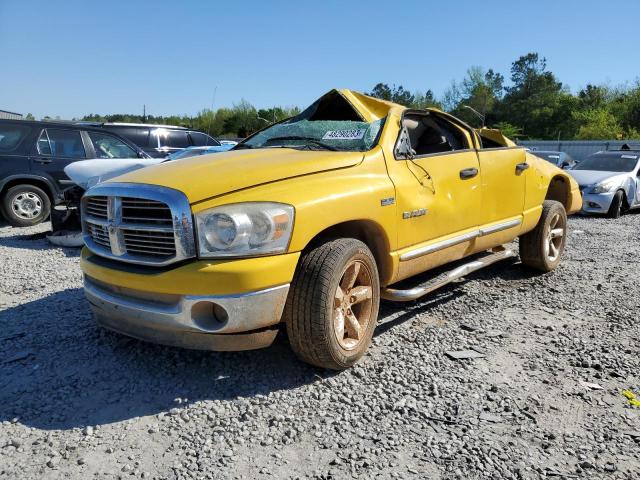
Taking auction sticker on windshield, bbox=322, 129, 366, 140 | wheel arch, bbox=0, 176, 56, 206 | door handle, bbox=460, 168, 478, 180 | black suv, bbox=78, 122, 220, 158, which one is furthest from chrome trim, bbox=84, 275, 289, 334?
black suv, bbox=78, 122, 220, 158

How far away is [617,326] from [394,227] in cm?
214

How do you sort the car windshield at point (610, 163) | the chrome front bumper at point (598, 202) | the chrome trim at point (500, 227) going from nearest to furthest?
the chrome trim at point (500, 227) < the chrome front bumper at point (598, 202) < the car windshield at point (610, 163)

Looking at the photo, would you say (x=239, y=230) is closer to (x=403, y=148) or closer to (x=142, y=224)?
(x=142, y=224)

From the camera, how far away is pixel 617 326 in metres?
3.97

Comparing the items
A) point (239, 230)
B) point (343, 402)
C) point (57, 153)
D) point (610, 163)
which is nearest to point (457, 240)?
point (343, 402)

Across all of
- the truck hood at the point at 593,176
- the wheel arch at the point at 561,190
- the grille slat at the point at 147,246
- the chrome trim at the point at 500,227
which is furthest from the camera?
the truck hood at the point at 593,176

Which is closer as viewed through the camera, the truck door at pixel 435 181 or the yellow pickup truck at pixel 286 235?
the yellow pickup truck at pixel 286 235

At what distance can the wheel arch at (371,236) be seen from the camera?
3134 mm

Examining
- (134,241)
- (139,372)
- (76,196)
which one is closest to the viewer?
(134,241)

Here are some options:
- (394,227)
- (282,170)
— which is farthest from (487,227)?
(282,170)

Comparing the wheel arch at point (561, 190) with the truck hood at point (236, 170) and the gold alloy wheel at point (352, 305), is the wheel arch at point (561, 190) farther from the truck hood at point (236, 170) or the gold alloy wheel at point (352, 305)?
the gold alloy wheel at point (352, 305)

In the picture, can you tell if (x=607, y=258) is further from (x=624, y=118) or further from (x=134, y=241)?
(x=624, y=118)

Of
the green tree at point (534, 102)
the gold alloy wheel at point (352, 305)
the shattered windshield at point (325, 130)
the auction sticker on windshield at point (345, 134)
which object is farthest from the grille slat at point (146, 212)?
the green tree at point (534, 102)

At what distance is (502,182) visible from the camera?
4605mm
